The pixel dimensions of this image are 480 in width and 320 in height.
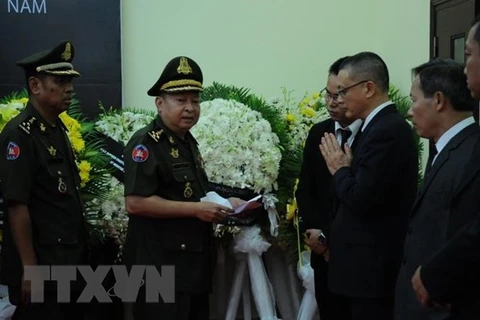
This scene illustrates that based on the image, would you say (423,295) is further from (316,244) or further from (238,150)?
(238,150)

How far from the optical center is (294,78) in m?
5.28

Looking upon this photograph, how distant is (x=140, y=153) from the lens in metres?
3.17

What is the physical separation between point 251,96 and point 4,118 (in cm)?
142

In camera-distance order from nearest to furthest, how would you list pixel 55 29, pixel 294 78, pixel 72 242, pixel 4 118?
pixel 72 242 → pixel 4 118 → pixel 55 29 → pixel 294 78

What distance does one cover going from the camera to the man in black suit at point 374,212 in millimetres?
2916

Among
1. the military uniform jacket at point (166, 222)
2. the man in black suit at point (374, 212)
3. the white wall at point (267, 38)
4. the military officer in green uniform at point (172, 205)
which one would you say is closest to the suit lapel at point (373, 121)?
the man in black suit at point (374, 212)

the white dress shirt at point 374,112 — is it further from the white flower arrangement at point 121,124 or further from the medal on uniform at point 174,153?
the white flower arrangement at point 121,124

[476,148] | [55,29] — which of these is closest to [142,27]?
[55,29]

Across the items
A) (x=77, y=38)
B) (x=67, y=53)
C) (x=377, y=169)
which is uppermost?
(x=77, y=38)

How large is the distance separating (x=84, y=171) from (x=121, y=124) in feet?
2.09

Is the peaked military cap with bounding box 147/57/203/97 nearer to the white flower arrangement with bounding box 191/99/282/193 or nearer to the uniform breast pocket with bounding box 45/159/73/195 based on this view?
the uniform breast pocket with bounding box 45/159/73/195

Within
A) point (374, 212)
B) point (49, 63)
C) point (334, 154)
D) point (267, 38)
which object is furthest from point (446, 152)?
point (267, 38)

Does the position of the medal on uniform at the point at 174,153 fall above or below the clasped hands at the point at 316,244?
above

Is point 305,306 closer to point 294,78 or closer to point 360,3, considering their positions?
point 294,78
